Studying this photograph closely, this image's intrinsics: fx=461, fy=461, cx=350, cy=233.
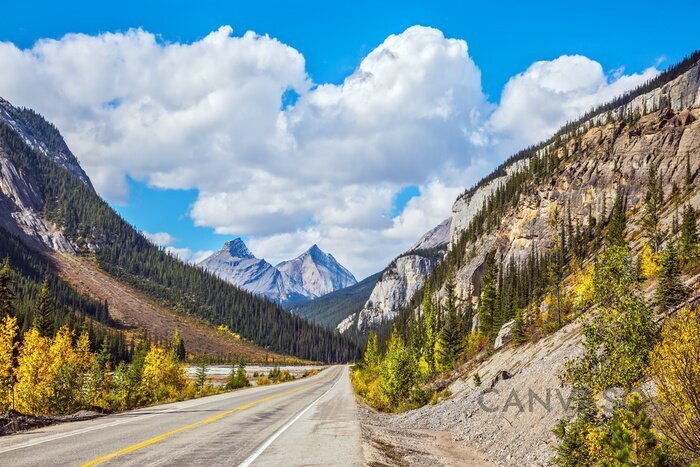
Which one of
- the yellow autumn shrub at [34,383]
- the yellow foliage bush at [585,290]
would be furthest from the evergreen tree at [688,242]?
the yellow autumn shrub at [34,383]

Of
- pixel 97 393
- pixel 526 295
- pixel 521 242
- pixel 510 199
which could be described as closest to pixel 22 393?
pixel 97 393

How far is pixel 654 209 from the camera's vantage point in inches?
3000

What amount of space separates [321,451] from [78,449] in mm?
5838

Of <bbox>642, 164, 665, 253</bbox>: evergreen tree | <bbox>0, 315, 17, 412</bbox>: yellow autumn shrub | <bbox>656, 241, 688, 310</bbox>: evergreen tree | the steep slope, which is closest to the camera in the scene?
the steep slope

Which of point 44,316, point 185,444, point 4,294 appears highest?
point 4,294

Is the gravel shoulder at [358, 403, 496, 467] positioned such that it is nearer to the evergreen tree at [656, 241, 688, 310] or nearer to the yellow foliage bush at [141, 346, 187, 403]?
the evergreen tree at [656, 241, 688, 310]

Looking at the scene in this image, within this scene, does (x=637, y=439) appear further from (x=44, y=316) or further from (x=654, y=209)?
(x=654, y=209)

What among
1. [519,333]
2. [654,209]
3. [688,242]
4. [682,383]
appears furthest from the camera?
[654,209]

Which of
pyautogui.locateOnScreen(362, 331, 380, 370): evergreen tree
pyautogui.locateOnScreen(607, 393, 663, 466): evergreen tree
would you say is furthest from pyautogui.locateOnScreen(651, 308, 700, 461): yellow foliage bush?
pyautogui.locateOnScreen(362, 331, 380, 370): evergreen tree

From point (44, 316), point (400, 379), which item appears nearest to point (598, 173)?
point (400, 379)

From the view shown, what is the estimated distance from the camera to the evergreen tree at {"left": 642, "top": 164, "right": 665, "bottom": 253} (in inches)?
2258

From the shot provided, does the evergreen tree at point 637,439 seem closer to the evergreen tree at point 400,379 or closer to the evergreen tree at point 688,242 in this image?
the evergreen tree at point 400,379

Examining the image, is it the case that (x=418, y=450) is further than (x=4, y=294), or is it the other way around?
(x=4, y=294)

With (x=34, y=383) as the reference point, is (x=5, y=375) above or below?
above
